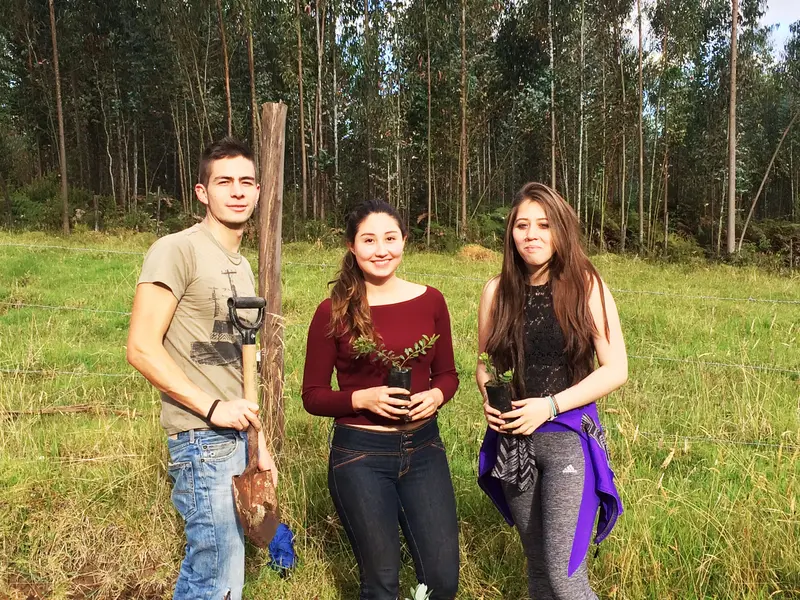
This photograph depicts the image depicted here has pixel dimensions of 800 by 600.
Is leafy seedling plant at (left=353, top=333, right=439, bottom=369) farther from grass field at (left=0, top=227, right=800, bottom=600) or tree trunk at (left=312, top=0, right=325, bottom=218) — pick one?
tree trunk at (left=312, top=0, right=325, bottom=218)

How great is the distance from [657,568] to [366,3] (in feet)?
85.8

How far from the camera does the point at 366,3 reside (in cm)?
2450

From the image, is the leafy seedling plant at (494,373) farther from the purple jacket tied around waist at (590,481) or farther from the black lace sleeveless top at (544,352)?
the purple jacket tied around waist at (590,481)

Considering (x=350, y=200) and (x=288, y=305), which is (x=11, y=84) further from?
(x=288, y=305)

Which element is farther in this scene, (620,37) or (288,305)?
(620,37)

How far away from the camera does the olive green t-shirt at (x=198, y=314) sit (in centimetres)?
188

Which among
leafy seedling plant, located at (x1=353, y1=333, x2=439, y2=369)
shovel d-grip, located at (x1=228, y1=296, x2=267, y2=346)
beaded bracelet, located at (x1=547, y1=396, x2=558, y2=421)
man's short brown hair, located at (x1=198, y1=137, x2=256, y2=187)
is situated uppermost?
man's short brown hair, located at (x1=198, y1=137, x2=256, y2=187)

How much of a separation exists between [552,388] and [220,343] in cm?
118

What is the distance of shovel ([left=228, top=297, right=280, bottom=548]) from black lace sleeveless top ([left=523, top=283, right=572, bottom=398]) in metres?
0.95

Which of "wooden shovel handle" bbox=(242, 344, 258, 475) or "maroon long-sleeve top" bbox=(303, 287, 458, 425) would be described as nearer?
"wooden shovel handle" bbox=(242, 344, 258, 475)

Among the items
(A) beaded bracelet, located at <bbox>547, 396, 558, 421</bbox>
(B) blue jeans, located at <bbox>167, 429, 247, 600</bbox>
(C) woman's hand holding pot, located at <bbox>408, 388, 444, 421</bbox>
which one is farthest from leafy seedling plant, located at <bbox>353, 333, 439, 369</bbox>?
(B) blue jeans, located at <bbox>167, 429, 247, 600</bbox>

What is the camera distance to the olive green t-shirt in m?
1.88

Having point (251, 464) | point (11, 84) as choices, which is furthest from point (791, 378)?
point (11, 84)

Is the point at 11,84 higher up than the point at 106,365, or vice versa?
the point at 11,84
